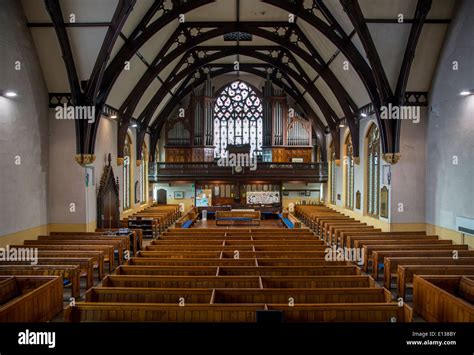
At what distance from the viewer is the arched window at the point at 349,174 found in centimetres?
1855

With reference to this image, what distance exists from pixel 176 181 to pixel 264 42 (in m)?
9.96

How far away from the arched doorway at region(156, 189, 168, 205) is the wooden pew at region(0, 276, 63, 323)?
1794cm

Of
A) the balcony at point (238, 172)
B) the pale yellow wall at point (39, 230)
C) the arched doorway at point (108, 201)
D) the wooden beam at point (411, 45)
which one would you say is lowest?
the pale yellow wall at point (39, 230)

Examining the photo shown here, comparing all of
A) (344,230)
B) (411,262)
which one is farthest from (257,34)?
(411,262)

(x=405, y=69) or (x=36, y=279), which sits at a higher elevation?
(x=405, y=69)

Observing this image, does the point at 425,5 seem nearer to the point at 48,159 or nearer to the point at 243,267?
the point at 243,267

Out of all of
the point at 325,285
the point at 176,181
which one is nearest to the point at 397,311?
the point at 325,285

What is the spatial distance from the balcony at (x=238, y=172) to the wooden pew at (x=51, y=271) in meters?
15.2

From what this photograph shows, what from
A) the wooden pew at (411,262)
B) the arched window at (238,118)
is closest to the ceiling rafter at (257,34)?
the arched window at (238,118)

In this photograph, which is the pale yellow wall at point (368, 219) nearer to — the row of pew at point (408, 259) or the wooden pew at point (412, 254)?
the row of pew at point (408, 259)

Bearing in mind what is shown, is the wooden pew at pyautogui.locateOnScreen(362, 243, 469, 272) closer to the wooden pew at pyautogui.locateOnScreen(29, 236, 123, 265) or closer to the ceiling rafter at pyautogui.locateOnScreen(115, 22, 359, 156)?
the wooden pew at pyautogui.locateOnScreen(29, 236, 123, 265)

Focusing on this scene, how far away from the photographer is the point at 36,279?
661cm

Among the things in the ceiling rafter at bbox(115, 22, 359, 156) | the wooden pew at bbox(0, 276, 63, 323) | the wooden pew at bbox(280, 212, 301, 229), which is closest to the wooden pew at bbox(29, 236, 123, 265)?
the wooden pew at bbox(0, 276, 63, 323)

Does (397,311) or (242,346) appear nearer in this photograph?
(242,346)
